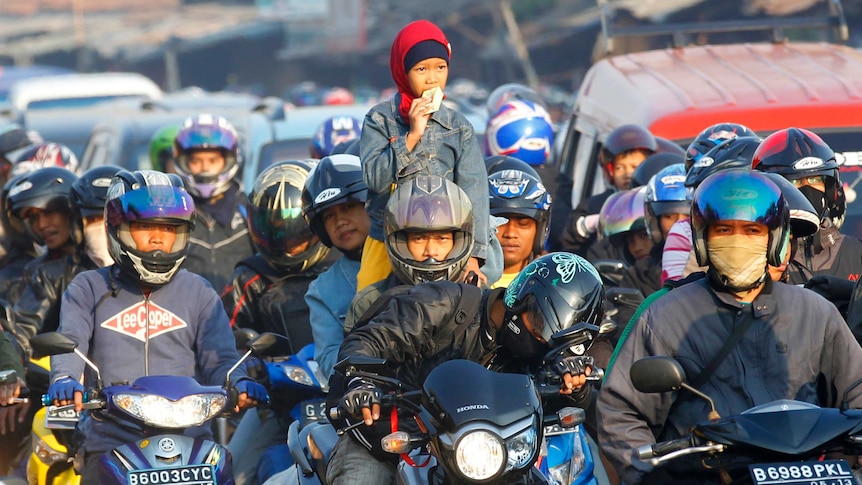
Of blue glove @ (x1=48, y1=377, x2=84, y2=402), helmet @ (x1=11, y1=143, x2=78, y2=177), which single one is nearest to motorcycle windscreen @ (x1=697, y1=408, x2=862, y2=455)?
blue glove @ (x1=48, y1=377, x2=84, y2=402)

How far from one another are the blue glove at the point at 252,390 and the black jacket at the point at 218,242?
141 inches

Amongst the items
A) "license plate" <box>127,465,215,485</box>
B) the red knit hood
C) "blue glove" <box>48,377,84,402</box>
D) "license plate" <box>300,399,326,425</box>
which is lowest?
"license plate" <box>300,399,326,425</box>

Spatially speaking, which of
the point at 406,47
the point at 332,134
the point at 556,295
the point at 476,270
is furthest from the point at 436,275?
the point at 332,134

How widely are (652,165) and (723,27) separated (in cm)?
263

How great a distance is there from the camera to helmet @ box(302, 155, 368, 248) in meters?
7.64

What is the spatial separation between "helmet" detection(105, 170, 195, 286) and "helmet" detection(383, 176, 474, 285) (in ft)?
4.03

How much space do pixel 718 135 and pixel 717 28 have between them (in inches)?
126

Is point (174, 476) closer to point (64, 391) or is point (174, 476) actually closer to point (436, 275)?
point (64, 391)

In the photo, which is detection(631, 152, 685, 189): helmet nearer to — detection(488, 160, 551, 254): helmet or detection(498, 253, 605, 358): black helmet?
detection(488, 160, 551, 254): helmet

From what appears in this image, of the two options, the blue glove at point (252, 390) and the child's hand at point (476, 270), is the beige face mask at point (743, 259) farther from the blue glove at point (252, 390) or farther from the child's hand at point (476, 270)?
the blue glove at point (252, 390)

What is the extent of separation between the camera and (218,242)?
1020 cm

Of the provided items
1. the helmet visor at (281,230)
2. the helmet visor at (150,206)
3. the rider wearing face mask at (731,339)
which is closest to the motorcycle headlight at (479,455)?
the rider wearing face mask at (731,339)

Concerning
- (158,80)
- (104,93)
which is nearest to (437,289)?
(104,93)

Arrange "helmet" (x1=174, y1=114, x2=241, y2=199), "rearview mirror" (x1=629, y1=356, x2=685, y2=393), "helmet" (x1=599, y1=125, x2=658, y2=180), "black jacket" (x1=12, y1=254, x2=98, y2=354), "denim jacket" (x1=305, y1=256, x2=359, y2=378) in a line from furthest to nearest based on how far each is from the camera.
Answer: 1. "helmet" (x1=174, y1=114, x2=241, y2=199)
2. "helmet" (x1=599, y1=125, x2=658, y2=180)
3. "black jacket" (x1=12, y1=254, x2=98, y2=354)
4. "denim jacket" (x1=305, y1=256, x2=359, y2=378)
5. "rearview mirror" (x1=629, y1=356, x2=685, y2=393)
